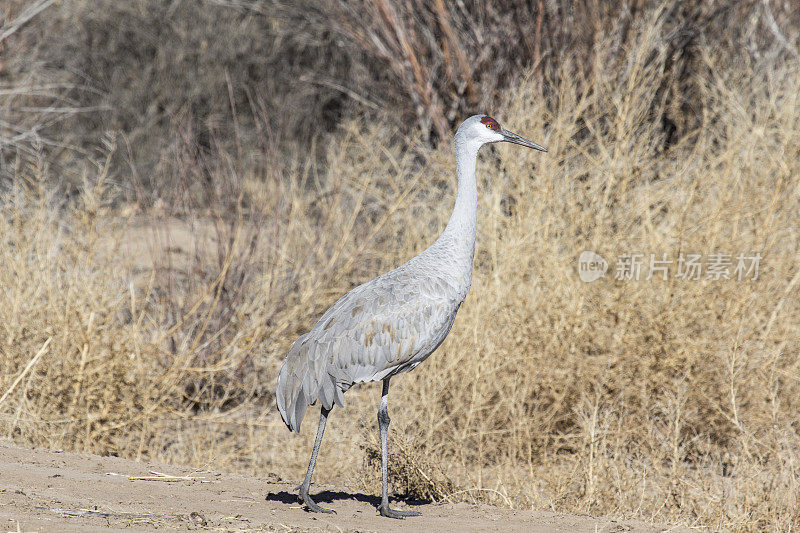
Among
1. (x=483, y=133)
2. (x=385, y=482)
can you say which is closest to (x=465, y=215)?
(x=483, y=133)

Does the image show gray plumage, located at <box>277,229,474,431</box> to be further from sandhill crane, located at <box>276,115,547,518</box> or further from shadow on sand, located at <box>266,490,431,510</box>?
shadow on sand, located at <box>266,490,431,510</box>

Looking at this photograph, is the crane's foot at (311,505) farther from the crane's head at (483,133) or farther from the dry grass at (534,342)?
the crane's head at (483,133)

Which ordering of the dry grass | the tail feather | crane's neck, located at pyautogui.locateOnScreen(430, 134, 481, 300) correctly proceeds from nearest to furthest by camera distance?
the tail feather < crane's neck, located at pyautogui.locateOnScreen(430, 134, 481, 300) < the dry grass

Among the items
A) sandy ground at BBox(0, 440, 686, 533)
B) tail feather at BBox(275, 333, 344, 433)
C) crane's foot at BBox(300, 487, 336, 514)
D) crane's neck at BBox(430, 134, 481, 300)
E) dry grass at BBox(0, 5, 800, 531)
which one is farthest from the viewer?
dry grass at BBox(0, 5, 800, 531)

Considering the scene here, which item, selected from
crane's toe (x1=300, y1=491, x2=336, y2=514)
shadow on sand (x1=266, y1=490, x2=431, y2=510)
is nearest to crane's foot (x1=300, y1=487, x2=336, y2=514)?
crane's toe (x1=300, y1=491, x2=336, y2=514)

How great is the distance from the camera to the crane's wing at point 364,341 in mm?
4266

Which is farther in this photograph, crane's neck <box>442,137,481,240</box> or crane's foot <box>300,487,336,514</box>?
crane's neck <box>442,137,481,240</box>

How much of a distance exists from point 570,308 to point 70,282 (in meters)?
3.16

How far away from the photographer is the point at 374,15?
869cm

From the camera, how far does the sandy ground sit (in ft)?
11.5

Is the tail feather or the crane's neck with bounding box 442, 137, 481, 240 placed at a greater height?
the crane's neck with bounding box 442, 137, 481, 240

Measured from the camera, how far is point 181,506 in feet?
12.9

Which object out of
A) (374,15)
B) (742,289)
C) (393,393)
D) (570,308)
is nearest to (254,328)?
(393,393)

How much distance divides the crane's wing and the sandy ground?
Answer: 48cm
